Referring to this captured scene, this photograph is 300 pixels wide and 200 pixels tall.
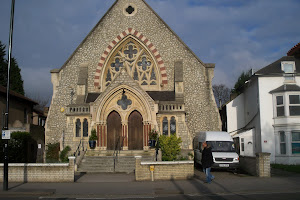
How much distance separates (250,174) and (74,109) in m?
13.4

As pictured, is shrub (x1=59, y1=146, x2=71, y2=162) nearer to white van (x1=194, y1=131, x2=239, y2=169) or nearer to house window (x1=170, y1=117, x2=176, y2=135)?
house window (x1=170, y1=117, x2=176, y2=135)

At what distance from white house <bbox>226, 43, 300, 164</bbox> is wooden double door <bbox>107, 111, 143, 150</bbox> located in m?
8.22

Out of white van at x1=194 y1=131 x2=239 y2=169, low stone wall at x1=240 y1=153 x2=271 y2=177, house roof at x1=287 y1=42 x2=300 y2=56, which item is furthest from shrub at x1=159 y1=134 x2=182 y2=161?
house roof at x1=287 y1=42 x2=300 y2=56

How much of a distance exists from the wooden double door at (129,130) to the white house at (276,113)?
27.0ft

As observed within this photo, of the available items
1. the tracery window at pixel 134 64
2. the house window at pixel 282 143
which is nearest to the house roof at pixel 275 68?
the house window at pixel 282 143

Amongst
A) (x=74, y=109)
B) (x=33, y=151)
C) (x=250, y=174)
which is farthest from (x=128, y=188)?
(x=33, y=151)

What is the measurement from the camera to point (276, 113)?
79.6ft

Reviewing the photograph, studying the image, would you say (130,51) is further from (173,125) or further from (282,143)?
(282,143)

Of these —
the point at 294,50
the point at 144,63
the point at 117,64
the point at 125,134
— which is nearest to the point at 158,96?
the point at 144,63

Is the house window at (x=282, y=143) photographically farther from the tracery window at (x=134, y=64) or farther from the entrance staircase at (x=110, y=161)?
the tracery window at (x=134, y=64)

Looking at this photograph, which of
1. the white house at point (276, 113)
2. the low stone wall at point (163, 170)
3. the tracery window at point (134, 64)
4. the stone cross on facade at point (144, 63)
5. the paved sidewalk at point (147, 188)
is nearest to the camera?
the paved sidewalk at point (147, 188)

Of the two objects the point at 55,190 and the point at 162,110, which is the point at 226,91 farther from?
the point at 55,190

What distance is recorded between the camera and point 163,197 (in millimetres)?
12008

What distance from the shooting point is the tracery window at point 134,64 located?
27.6 m
